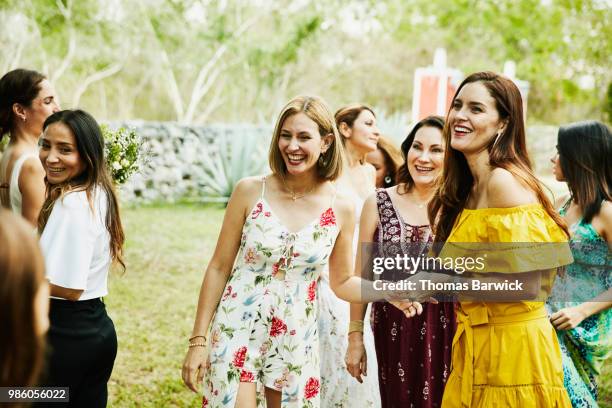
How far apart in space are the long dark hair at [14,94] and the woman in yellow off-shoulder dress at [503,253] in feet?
7.71

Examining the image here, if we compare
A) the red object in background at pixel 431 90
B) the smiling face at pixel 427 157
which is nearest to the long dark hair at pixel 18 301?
the smiling face at pixel 427 157

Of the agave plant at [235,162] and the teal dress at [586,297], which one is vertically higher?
the agave plant at [235,162]

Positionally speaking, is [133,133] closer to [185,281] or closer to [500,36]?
[185,281]

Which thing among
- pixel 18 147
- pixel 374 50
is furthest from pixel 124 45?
pixel 18 147

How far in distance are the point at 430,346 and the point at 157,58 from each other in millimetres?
18985

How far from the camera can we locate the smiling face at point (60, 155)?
2834 millimetres

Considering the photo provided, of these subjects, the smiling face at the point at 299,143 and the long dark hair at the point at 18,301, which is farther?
the smiling face at the point at 299,143

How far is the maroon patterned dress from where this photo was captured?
3461 mm

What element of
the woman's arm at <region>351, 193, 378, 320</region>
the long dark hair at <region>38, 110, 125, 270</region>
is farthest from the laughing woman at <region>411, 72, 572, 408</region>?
the long dark hair at <region>38, 110, 125, 270</region>

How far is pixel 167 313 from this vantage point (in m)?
7.49

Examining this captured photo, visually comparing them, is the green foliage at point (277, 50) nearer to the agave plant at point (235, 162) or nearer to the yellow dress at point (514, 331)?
the agave plant at point (235, 162)

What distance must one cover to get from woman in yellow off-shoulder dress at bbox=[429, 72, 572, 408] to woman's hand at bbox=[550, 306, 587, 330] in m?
0.89

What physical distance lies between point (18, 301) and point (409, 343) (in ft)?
8.07

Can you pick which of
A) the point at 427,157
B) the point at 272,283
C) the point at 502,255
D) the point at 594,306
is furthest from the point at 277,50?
the point at 502,255
